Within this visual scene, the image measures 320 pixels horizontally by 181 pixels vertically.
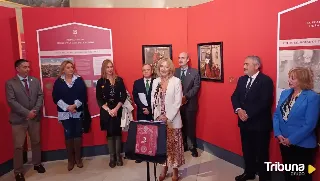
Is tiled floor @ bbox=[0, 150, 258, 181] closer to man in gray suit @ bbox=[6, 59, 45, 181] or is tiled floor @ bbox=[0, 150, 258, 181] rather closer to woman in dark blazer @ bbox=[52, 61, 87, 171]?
woman in dark blazer @ bbox=[52, 61, 87, 171]

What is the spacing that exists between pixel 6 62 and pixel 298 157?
4.45 m

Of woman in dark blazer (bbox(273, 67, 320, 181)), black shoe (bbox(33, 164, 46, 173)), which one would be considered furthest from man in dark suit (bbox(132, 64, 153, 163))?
woman in dark blazer (bbox(273, 67, 320, 181))

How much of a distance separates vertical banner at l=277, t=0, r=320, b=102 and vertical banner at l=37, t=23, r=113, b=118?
9.66 feet

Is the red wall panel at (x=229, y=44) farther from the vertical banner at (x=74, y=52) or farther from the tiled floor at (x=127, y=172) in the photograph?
the vertical banner at (x=74, y=52)

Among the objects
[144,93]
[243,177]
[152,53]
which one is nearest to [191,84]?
[144,93]

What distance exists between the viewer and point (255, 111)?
3654 mm

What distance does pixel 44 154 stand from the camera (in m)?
5.11

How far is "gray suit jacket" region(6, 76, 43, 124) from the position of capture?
13.8 ft

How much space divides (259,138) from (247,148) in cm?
29

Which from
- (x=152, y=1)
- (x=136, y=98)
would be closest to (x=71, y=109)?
(x=136, y=98)

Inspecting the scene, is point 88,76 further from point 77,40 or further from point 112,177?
point 112,177

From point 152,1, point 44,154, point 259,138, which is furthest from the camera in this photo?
point 152,1

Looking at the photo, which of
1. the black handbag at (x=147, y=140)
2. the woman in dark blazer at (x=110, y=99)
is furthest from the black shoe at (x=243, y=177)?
the woman in dark blazer at (x=110, y=99)

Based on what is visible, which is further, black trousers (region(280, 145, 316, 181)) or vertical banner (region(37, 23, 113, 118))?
vertical banner (region(37, 23, 113, 118))
